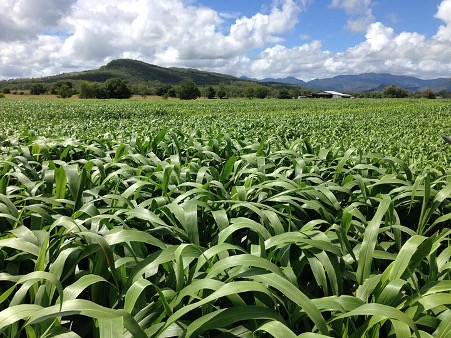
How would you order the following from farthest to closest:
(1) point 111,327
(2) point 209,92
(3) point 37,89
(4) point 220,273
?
(2) point 209,92 → (3) point 37,89 → (4) point 220,273 → (1) point 111,327

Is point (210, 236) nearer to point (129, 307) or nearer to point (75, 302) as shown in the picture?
point (129, 307)

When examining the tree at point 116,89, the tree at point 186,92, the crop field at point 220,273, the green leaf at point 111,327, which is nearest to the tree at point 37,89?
the tree at point 116,89

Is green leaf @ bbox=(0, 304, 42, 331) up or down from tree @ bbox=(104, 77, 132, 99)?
down

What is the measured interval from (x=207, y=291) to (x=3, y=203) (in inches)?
53.7

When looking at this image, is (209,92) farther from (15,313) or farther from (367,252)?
(15,313)

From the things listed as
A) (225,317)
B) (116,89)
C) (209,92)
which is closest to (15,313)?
(225,317)

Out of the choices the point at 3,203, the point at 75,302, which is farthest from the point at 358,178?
the point at 3,203

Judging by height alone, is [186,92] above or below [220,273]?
above

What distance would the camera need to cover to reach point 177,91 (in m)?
92.2

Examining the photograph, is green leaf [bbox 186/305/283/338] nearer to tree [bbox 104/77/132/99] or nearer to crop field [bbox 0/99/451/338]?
crop field [bbox 0/99/451/338]

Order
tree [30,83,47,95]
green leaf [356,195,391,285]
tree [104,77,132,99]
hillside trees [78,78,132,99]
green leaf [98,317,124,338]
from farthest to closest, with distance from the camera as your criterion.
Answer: tree [30,83,47,95] → tree [104,77,132,99] → hillside trees [78,78,132,99] → green leaf [356,195,391,285] → green leaf [98,317,124,338]

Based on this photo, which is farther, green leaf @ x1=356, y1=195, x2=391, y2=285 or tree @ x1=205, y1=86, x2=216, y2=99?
tree @ x1=205, y1=86, x2=216, y2=99

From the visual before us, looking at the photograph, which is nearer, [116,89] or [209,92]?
[116,89]

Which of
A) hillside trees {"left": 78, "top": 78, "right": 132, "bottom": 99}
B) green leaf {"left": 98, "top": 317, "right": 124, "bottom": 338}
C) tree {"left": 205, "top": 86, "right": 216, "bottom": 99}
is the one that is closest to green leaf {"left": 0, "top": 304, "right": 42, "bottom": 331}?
green leaf {"left": 98, "top": 317, "right": 124, "bottom": 338}
